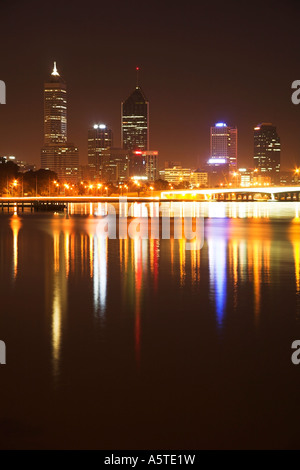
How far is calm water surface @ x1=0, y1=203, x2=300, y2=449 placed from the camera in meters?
7.67

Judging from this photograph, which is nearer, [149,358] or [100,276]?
[149,358]

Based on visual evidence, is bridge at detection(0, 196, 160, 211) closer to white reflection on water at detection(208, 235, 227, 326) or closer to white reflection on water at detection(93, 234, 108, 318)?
white reflection on water at detection(93, 234, 108, 318)

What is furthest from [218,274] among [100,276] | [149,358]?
[149,358]

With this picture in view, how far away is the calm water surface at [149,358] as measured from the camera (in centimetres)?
767

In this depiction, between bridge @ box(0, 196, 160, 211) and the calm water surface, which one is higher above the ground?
bridge @ box(0, 196, 160, 211)

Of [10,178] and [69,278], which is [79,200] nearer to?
[10,178]

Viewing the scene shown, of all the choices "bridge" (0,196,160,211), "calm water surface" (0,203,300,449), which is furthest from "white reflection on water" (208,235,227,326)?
"bridge" (0,196,160,211)

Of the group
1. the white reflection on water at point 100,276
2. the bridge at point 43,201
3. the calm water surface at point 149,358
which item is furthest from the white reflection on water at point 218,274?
the bridge at point 43,201

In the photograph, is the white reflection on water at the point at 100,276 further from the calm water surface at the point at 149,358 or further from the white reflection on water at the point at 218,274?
the white reflection on water at the point at 218,274

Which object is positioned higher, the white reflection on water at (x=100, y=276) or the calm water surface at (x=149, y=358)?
the white reflection on water at (x=100, y=276)

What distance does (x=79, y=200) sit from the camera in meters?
160

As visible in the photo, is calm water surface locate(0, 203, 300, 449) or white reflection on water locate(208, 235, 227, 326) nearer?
calm water surface locate(0, 203, 300, 449)

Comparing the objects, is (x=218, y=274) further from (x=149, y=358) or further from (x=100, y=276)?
(x=149, y=358)

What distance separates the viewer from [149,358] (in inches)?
416
